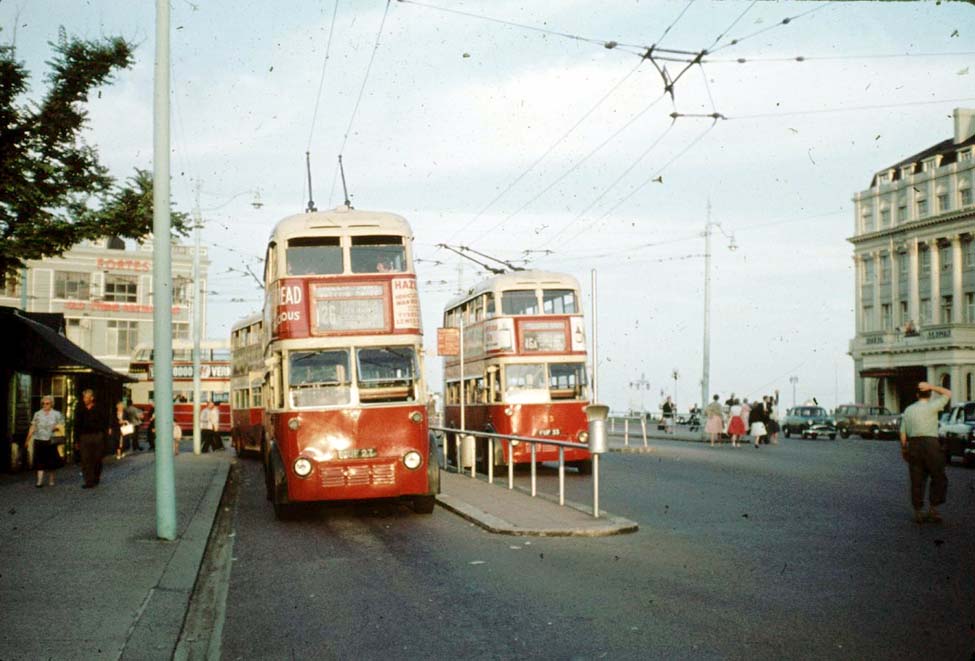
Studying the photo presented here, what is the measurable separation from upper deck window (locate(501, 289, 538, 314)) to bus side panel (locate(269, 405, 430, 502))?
30.0ft

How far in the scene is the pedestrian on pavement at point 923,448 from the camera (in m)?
14.1

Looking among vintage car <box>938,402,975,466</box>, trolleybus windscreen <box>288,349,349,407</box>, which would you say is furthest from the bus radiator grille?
vintage car <box>938,402,975,466</box>

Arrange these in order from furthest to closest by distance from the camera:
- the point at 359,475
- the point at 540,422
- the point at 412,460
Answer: the point at 540,422, the point at 412,460, the point at 359,475

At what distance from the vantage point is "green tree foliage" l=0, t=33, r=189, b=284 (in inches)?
820

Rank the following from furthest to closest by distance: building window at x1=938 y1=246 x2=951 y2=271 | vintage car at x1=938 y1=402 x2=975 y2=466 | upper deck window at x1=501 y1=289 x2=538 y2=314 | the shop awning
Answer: building window at x1=938 y1=246 x2=951 y2=271 → vintage car at x1=938 y1=402 x2=975 y2=466 → the shop awning → upper deck window at x1=501 y1=289 x2=538 y2=314

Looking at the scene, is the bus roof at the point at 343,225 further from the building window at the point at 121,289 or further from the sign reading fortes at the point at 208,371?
the building window at the point at 121,289

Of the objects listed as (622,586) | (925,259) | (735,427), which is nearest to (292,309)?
(622,586)

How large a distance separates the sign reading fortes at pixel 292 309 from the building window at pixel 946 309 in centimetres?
6973

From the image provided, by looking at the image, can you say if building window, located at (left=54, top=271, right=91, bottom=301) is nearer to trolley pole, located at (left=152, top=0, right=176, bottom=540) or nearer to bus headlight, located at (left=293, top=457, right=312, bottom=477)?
bus headlight, located at (left=293, top=457, right=312, bottom=477)

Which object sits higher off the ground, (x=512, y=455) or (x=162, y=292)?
(x=162, y=292)

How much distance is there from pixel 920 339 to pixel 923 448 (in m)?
64.0

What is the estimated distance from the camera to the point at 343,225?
15875 mm

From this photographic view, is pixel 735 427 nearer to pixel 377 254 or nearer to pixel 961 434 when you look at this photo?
pixel 961 434

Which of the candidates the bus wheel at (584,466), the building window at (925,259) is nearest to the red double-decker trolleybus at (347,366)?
the bus wheel at (584,466)
